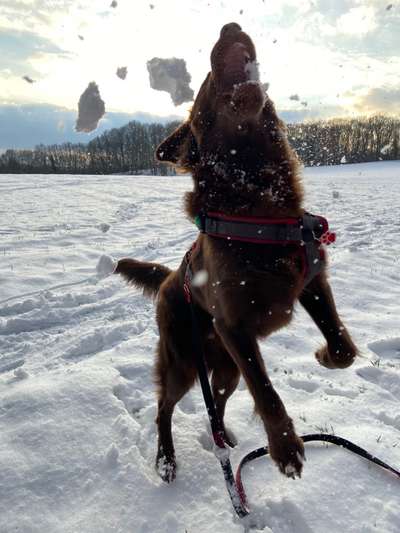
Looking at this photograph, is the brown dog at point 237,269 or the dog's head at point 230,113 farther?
the dog's head at point 230,113

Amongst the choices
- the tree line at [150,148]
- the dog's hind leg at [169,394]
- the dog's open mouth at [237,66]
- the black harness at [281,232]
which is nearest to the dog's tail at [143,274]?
the dog's hind leg at [169,394]

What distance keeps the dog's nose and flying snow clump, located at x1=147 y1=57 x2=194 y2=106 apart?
101 cm

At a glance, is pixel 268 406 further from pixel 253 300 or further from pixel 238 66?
pixel 238 66

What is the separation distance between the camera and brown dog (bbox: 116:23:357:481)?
188cm

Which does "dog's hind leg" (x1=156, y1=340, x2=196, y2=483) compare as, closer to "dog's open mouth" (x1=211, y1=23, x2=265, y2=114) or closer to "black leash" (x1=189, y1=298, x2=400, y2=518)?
"black leash" (x1=189, y1=298, x2=400, y2=518)

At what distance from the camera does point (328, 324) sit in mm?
2195

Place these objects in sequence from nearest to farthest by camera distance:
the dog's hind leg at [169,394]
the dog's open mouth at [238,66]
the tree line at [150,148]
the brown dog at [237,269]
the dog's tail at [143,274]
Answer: the brown dog at [237,269] < the dog's open mouth at [238,66] < the dog's hind leg at [169,394] < the dog's tail at [143,274] < the tree line at [150,148]

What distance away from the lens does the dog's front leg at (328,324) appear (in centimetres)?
216

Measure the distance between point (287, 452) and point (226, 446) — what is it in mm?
578

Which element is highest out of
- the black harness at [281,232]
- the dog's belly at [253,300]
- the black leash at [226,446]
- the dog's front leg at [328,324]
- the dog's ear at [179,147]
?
the dog's ear at [179,147]

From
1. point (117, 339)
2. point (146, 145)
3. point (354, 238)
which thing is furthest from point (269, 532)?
point (146, 145)

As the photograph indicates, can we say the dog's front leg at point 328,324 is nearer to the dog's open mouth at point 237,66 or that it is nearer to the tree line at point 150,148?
the dog's open mouth at point 237,66

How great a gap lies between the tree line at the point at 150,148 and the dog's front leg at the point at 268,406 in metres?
43.1

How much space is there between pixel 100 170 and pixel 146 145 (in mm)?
13371
